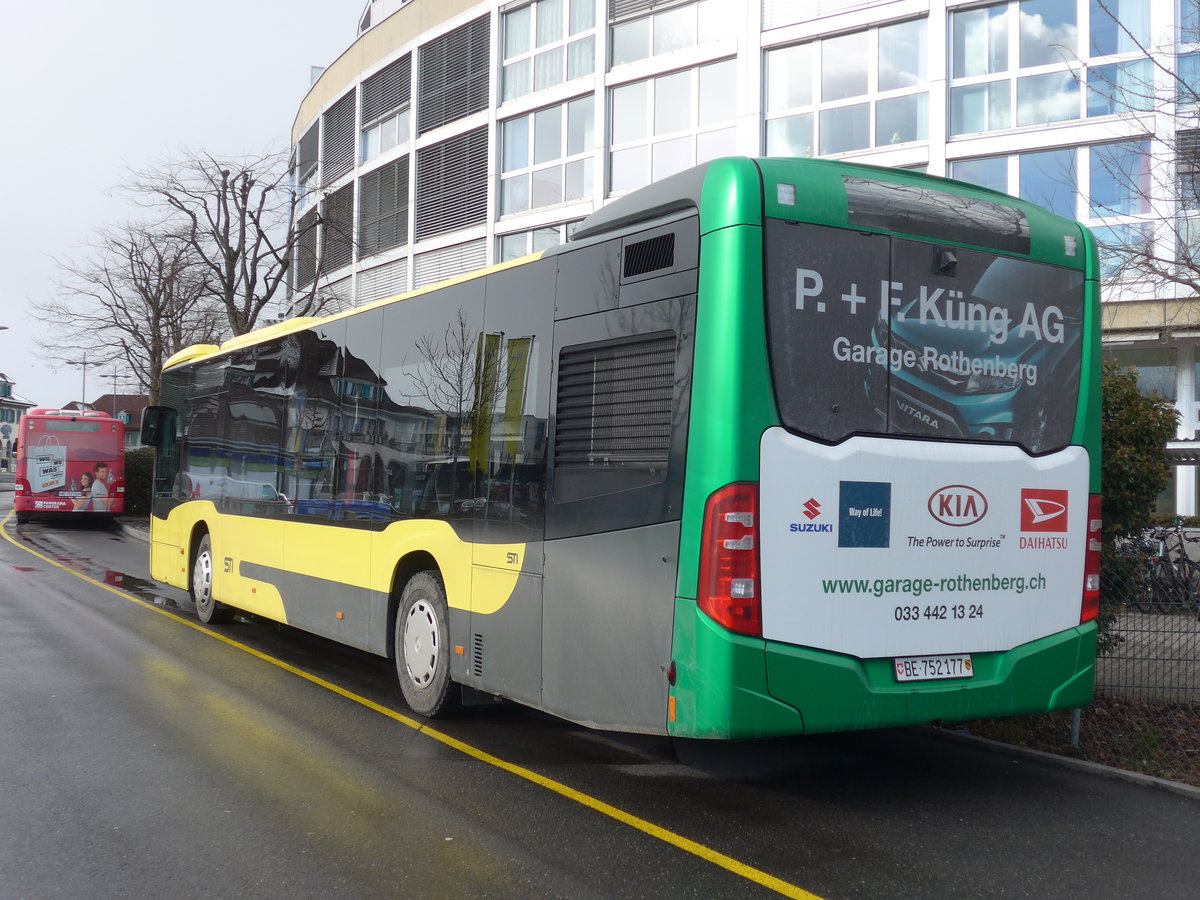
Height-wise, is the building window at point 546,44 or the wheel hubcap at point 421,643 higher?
the building window at point 546,44

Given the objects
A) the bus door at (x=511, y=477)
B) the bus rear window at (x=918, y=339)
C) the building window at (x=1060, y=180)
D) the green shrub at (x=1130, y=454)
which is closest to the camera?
the bus rear window at (x=918, y=339)

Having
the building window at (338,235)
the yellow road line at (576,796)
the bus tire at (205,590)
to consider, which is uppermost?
the building window at (338,235)

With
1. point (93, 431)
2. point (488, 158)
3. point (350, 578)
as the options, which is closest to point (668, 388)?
point (350, 578)

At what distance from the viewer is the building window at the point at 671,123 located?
23641 mm

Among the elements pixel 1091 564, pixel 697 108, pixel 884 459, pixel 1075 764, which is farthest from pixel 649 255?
pixel 697 108

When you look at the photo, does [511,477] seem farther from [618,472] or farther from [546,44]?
[546,44]

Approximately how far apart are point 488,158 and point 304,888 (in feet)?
87.5

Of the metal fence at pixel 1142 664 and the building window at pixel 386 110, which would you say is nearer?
the metal fence at pixel 1142 664

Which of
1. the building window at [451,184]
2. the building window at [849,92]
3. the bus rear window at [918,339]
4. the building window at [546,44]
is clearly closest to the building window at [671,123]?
the building window at [849,92]

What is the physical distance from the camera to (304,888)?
14.3 feet

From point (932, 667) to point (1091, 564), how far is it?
136 centimetres

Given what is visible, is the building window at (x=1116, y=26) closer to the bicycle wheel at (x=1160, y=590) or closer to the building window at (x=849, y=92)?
the building window at (x=849, y=92)

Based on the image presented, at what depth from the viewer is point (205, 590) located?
12125 mm

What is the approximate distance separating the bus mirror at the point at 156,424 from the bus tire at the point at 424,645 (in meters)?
7.00
